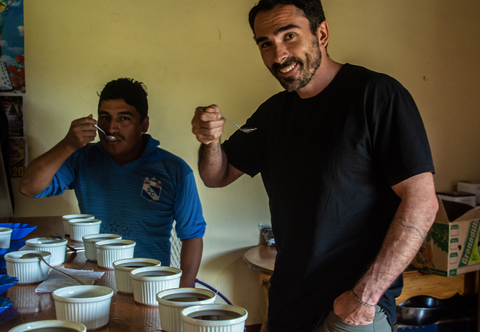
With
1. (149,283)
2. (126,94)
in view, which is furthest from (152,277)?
(126,94)

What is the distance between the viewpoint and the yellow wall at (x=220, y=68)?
213cm

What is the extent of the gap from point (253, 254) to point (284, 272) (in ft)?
3.84

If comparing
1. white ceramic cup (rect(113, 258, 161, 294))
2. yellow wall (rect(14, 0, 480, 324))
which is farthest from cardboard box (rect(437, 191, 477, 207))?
white ceramic cup (rect(113, 258, 161, 294))

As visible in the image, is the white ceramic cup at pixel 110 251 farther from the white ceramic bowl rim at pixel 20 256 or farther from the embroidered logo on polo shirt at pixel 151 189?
the embroidered logo on polo shirt at pixel 151 189

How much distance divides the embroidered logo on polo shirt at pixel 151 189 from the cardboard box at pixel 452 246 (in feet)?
4.78

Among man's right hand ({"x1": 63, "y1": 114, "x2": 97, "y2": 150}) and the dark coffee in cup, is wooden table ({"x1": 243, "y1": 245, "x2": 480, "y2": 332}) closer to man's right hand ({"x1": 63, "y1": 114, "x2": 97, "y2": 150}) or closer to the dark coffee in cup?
man's right hand ({"x1": 63, "y1": 114, "x2": 97, "y2": 150})

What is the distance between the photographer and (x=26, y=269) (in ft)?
3.08

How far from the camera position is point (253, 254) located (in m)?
2.32

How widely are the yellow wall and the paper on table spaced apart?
1.28 m

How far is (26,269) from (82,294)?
29 cm

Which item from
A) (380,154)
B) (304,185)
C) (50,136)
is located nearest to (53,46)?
(50,136)

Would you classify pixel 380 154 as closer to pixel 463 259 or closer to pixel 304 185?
pixel 304 185

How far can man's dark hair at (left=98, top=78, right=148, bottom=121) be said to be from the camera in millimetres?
1745

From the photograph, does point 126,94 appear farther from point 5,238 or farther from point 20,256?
point 20,256
